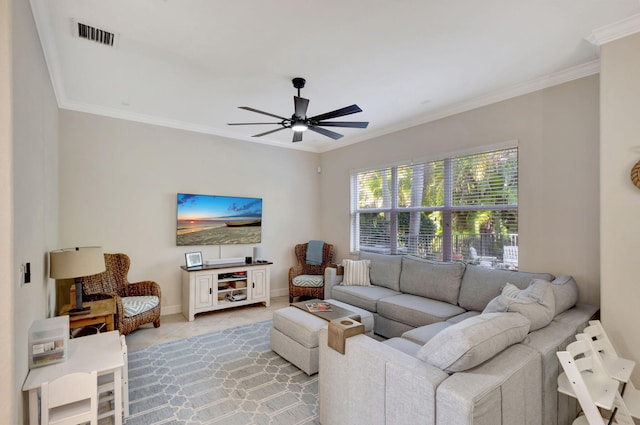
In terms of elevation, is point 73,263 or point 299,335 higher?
point 73,263

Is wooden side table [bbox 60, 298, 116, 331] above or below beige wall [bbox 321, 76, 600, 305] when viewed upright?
below

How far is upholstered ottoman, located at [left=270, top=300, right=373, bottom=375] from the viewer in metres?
2.81

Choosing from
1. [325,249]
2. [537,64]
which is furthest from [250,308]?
[537,64]

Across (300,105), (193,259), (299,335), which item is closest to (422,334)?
(299,335)

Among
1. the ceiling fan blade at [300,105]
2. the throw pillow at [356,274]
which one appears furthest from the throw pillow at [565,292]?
the ceiling fan blade at [300,105]

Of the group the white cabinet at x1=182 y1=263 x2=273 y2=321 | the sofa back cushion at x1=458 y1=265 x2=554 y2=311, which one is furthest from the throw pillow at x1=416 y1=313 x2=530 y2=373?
the white cabinet at x1=182 y1=263 x2=273 y2=321

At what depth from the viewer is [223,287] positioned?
4773 millimetres

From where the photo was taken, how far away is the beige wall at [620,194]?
7.39ft

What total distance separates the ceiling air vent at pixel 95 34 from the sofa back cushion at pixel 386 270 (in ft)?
12.8

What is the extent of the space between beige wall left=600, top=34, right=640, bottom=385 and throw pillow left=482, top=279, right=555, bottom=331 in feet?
1.77

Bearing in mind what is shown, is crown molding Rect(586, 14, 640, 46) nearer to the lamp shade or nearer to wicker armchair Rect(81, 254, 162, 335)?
the lamp shade

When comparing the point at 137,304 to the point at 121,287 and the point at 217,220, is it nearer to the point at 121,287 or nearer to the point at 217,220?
the point at 121,287

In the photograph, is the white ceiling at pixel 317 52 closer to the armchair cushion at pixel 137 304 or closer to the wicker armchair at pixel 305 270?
the armchair cushion at pixel 137 304

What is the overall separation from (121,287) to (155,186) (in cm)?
148
